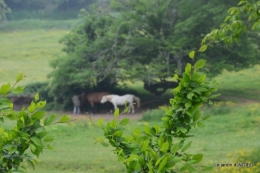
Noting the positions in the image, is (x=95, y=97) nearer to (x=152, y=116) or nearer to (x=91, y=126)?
(x=152, y=116)

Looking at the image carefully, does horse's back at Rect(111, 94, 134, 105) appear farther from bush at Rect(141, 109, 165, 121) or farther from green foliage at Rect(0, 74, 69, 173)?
green foliage at Rect(0, 74, 69, 173)

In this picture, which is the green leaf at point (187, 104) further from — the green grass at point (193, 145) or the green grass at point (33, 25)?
the green grass at point (33, 25)

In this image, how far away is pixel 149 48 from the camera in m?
16.8

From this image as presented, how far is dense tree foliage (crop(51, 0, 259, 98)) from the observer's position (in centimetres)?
1611

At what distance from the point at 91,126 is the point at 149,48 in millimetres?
4119

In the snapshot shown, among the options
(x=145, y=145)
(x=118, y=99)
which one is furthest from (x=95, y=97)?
(x=145, y=145)

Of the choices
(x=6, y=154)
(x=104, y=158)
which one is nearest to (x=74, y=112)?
(x=104, y=158)

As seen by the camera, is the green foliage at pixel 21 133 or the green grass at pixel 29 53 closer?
the green foliage at pixel 21 133

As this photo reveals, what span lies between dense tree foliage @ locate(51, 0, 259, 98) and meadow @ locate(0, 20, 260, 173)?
139cm

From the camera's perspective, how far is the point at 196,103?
9.81 feet

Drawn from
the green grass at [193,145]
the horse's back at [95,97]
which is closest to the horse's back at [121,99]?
the horse's back at [95,97]

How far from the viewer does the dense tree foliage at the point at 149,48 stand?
16.1 meters

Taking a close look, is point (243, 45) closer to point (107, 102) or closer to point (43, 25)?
point (107, 102)

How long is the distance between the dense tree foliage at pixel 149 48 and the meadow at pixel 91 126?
1.39 meters
